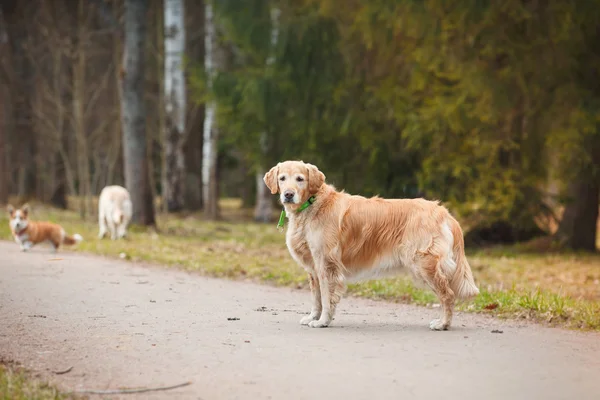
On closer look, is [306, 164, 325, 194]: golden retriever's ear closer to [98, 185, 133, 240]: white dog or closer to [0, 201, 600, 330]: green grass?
[0, 201, 600, 330]: green grass

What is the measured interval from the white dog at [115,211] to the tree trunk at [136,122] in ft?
9.61

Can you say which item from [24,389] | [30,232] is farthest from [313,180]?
[30,232]

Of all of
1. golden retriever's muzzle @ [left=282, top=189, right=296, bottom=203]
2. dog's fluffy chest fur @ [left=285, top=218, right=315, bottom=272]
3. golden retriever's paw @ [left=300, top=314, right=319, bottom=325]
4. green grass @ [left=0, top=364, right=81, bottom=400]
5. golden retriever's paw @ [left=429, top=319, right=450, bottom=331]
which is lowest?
golden retriever's paw @ [left=300, top=314, right=319, bottom=325]

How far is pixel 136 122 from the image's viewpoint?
21109 millimetres

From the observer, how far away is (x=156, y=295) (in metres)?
10.1

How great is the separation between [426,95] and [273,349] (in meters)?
14.0

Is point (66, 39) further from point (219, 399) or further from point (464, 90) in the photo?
point (219, 399)

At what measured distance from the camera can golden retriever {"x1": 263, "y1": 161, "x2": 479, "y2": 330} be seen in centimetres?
783

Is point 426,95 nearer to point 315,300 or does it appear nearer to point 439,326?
point 315,300

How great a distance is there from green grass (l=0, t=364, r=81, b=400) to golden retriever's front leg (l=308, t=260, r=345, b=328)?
3063 millimetres

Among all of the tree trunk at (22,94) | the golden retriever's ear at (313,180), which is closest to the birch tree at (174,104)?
the tree trunk at (22,94)

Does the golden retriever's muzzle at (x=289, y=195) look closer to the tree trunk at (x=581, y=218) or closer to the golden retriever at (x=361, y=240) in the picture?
the golden retriever at (x=361, y=240)

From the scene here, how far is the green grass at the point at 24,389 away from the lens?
512cm

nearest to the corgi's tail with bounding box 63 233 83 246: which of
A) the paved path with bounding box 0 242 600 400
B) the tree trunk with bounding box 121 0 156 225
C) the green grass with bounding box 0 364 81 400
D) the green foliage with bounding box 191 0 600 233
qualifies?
the tree trunk with bounding box 121 0 156 225
